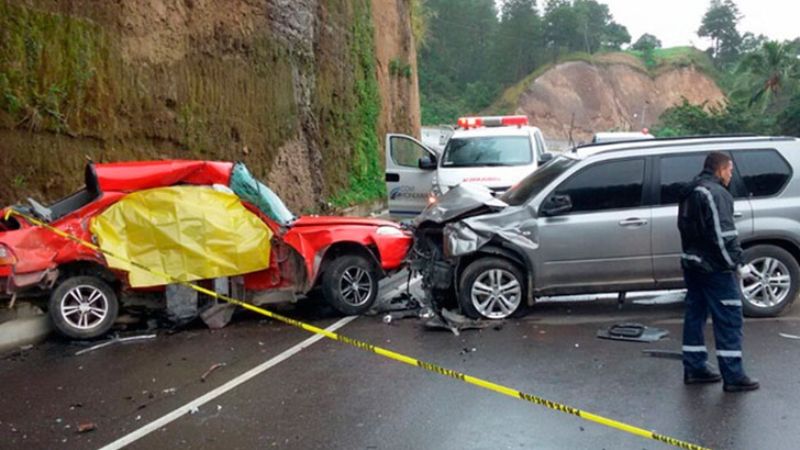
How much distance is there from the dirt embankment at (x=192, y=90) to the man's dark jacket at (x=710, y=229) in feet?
26.3

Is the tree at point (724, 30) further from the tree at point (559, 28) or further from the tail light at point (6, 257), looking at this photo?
the tail light at point (6, 257)

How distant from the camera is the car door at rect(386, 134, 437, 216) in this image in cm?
1356

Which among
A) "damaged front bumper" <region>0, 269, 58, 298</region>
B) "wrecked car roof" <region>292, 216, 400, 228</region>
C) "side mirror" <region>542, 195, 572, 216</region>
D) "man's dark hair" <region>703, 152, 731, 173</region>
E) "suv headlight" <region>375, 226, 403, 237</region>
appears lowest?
"damaged front bumper" <region>0, 269, 58, 298</region>

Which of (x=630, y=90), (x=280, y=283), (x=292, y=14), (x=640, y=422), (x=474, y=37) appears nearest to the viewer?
(x=640, y=422)

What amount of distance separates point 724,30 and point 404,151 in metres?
82.2

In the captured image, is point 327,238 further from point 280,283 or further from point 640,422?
point 640,422

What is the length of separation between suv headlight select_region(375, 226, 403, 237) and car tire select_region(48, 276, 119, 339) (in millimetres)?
3051

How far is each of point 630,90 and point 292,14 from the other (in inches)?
2467

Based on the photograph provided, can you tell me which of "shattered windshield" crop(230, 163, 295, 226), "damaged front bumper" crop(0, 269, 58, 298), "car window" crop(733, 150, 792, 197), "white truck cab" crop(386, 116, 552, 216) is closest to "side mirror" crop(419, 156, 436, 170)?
"white truck cab" crop(386, 116, 552, 216)

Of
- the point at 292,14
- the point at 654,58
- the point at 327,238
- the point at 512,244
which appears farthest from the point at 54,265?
the point at 654,58

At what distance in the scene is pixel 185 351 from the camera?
274 inches

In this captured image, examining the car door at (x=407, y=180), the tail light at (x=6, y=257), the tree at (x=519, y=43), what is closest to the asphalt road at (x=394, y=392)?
the tail light at (x=6, y=257)

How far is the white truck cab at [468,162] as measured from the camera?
12094 millimetres

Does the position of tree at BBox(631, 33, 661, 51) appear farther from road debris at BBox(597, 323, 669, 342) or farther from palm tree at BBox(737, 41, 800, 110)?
road debris at BBox(597, 323, 669, 342)
